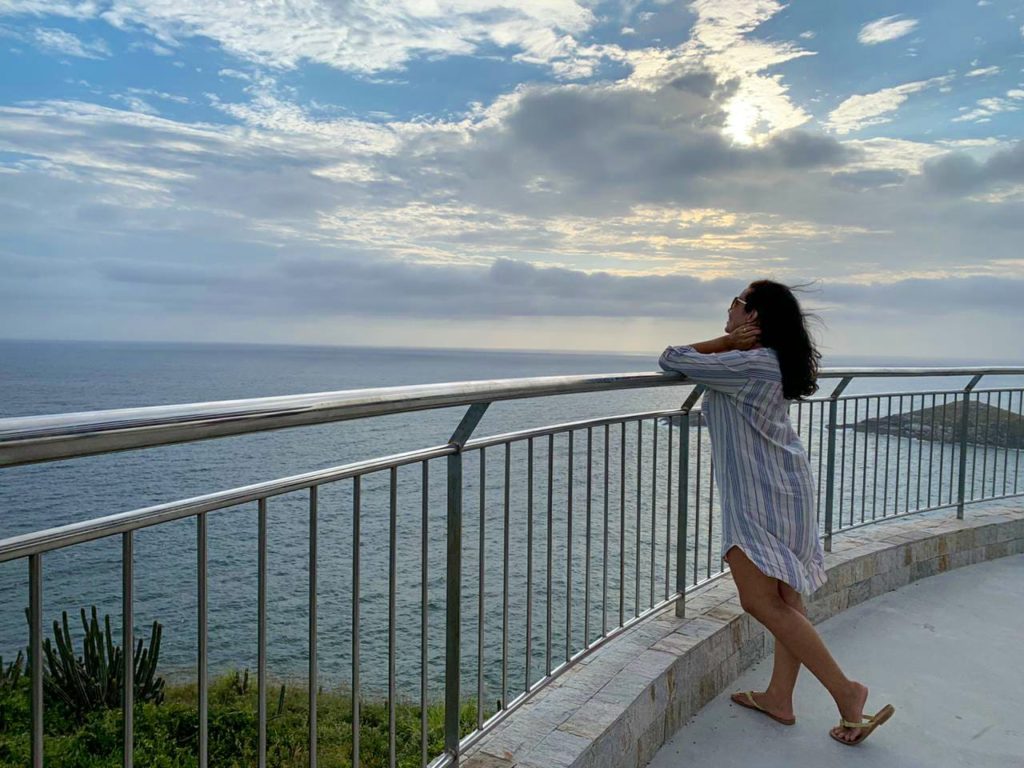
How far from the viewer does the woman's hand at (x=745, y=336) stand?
258 centimetres

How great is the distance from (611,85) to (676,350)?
3690 centimetres

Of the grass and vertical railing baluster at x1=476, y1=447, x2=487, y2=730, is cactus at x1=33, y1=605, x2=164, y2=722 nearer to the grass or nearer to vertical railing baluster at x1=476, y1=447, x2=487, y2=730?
the grass

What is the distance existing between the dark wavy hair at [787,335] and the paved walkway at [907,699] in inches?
47.4

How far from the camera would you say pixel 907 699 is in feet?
9.36

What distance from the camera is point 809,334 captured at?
2590 millimetres

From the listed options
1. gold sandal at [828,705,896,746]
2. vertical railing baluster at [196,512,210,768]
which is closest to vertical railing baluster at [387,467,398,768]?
vertical railing baluster at [196,512,210,768]

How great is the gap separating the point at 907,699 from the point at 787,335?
5.12 ft

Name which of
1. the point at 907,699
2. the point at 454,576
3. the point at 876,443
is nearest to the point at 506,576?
the point at 454,576

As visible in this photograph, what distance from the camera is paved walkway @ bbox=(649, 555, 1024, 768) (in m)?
2.44

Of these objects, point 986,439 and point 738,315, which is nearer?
point 738,315

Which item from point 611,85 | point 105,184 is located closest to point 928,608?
point 611,85

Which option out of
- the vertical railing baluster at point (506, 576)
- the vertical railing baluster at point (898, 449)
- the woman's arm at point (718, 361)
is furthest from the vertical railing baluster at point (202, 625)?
the vertical railing baluster at point (898, 449)

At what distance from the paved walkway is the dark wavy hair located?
1.20m

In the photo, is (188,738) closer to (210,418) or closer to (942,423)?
(942,423)
